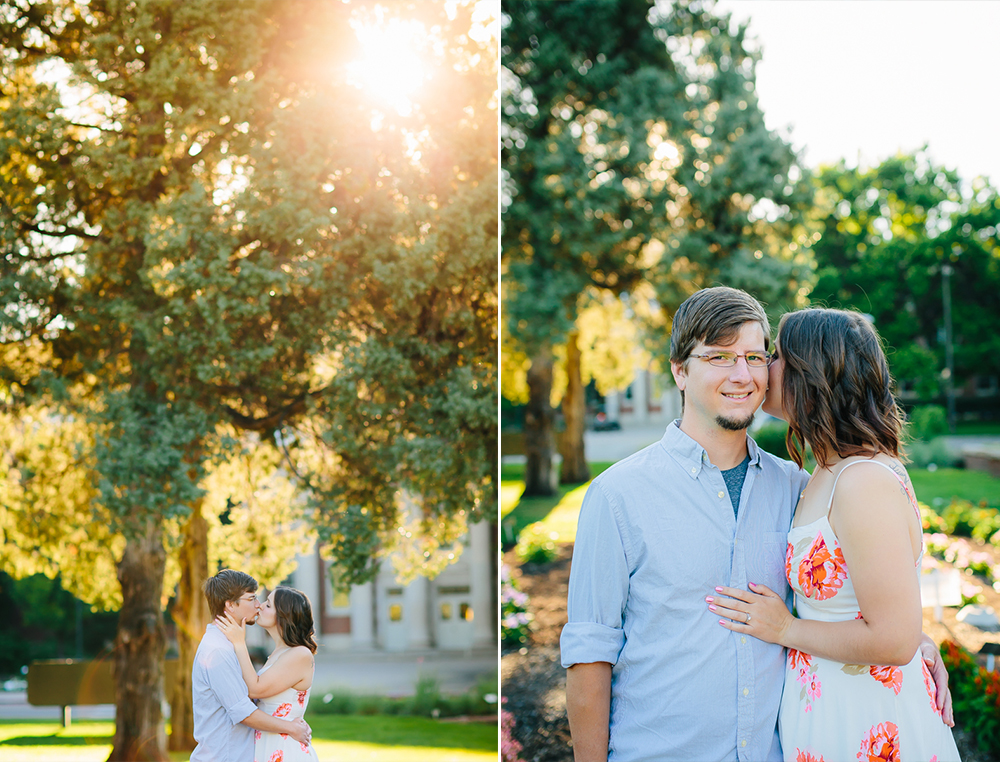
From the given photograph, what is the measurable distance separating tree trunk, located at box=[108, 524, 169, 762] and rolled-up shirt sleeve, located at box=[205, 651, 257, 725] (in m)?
1.51

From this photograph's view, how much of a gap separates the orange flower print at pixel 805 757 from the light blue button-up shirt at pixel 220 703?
1.55 meters

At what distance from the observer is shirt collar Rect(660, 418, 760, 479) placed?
1.49 m

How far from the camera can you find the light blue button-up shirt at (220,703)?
2260 millimetres

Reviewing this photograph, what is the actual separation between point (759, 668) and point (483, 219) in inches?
101

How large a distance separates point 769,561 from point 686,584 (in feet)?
0.59

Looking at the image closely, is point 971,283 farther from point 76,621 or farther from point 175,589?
point 76,621

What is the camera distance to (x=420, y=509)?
144 inches

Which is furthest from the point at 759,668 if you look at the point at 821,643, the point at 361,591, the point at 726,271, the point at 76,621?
the point at 726,271

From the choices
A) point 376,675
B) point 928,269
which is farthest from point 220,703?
point 928,269

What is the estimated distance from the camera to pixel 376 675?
4.22m

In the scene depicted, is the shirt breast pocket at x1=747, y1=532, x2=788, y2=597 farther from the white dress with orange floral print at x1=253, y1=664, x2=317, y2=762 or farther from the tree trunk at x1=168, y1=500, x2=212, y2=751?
the tree trunk at x1=168, y1=500, x2=212, y2=751

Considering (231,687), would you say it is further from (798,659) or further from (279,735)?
(798,659)

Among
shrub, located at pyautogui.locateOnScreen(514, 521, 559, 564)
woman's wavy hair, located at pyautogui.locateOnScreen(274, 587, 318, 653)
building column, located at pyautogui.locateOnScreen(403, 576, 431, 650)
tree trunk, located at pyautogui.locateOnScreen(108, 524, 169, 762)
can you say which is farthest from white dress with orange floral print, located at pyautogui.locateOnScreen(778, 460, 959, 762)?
shrub, located at pyautogui.locateOnScreen(514, 521, 559, 564)

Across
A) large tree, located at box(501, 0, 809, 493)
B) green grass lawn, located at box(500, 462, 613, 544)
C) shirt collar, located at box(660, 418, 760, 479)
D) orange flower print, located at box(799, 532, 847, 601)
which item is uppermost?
large tree, located at box(501, 0, 809, 493)
